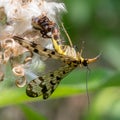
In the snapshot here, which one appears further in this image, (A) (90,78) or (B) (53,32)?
(A) (90,78)

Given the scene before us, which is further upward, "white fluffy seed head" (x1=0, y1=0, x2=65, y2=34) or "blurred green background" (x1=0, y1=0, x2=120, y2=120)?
"white fluffy seed head" (x1=0, y1=0, x2=65, y2=34)

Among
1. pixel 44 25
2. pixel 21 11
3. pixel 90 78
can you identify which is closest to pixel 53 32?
pixel 44 25

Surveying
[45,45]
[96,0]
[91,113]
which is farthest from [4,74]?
[96,0]

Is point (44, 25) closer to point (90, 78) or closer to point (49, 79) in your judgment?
point (49, 79)

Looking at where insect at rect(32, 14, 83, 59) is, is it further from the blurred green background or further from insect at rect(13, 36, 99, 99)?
the blurred green background

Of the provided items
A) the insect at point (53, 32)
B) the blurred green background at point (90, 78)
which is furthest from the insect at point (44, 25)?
the blurred green background at point (90, 78)

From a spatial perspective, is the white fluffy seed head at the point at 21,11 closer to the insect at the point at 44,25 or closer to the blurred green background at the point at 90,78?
the insect at the point at 44,25

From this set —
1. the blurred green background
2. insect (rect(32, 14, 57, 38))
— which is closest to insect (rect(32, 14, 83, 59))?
insect (rect(32, 14, 57, 38))

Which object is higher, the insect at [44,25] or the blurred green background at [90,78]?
the insect at [44,25]

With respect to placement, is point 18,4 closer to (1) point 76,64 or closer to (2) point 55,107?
(1) point 76,64
